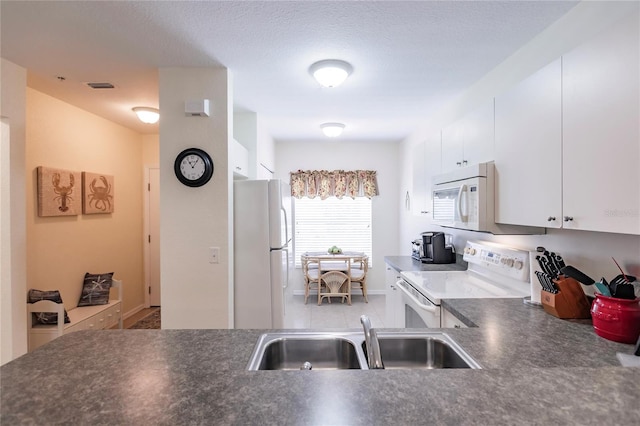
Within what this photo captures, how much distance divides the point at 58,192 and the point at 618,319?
426 centimetres

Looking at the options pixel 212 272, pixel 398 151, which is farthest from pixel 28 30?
pixel 398 151

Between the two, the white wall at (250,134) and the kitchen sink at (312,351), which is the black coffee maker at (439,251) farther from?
the kitchen sink at (312,351)

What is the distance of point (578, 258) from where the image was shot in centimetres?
173

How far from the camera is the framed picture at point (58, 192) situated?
297 cm

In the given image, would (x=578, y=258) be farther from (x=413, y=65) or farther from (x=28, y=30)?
(x=28, y=30)

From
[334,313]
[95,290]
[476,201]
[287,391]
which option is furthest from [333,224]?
[287,391]

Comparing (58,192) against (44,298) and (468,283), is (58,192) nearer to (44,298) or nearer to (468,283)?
(44,298)

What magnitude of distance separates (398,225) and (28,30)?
471 centimetres

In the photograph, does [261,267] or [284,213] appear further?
[284,213]

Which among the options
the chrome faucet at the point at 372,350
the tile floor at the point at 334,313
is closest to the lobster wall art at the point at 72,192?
the tile floor at the point at 334,313

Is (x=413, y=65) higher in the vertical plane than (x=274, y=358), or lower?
higher

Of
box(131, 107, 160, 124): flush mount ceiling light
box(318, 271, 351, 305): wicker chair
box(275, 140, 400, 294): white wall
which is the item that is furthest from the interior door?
box(318, 271, 351, 305): wicker chair

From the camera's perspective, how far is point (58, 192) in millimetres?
3162

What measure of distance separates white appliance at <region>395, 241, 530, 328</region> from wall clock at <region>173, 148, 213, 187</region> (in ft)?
5.86
